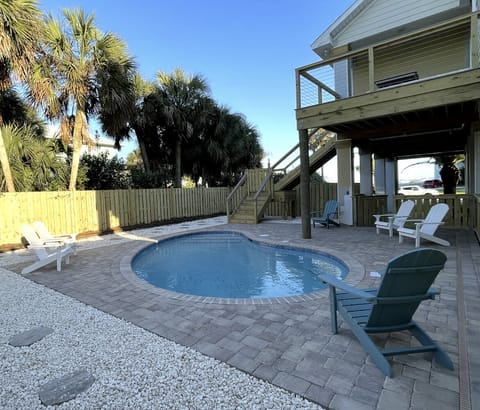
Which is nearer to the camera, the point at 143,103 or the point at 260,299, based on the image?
the point at 260,299

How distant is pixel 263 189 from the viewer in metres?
13.2

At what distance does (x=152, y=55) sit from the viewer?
16.1 metres

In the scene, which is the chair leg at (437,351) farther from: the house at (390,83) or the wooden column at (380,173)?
the wooden column at (380,173)

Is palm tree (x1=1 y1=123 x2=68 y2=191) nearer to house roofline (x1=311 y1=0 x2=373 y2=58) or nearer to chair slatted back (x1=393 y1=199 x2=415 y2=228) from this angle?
house roofline (x1=311 y1=0 x2=373 y2=58)

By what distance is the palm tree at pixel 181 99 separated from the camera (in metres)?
14.1

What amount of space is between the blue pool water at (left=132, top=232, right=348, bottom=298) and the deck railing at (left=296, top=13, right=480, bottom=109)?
3.86 m

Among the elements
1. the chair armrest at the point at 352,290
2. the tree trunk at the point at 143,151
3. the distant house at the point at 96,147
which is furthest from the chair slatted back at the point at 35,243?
the tree trunk at the point at 143,151

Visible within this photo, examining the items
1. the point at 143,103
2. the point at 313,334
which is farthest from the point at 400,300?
the point at 143,103

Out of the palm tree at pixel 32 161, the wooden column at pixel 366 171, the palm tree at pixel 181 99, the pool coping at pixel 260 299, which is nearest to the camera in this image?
the pool coping at pixel 260 299

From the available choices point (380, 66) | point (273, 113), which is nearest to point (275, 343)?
point (380, 66)

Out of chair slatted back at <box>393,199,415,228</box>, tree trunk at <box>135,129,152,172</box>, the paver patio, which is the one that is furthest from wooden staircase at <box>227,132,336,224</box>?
the paver patio

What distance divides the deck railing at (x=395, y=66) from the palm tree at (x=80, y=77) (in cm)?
630

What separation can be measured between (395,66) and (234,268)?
7.76m

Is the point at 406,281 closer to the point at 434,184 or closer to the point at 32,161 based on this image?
the point at 32,161
